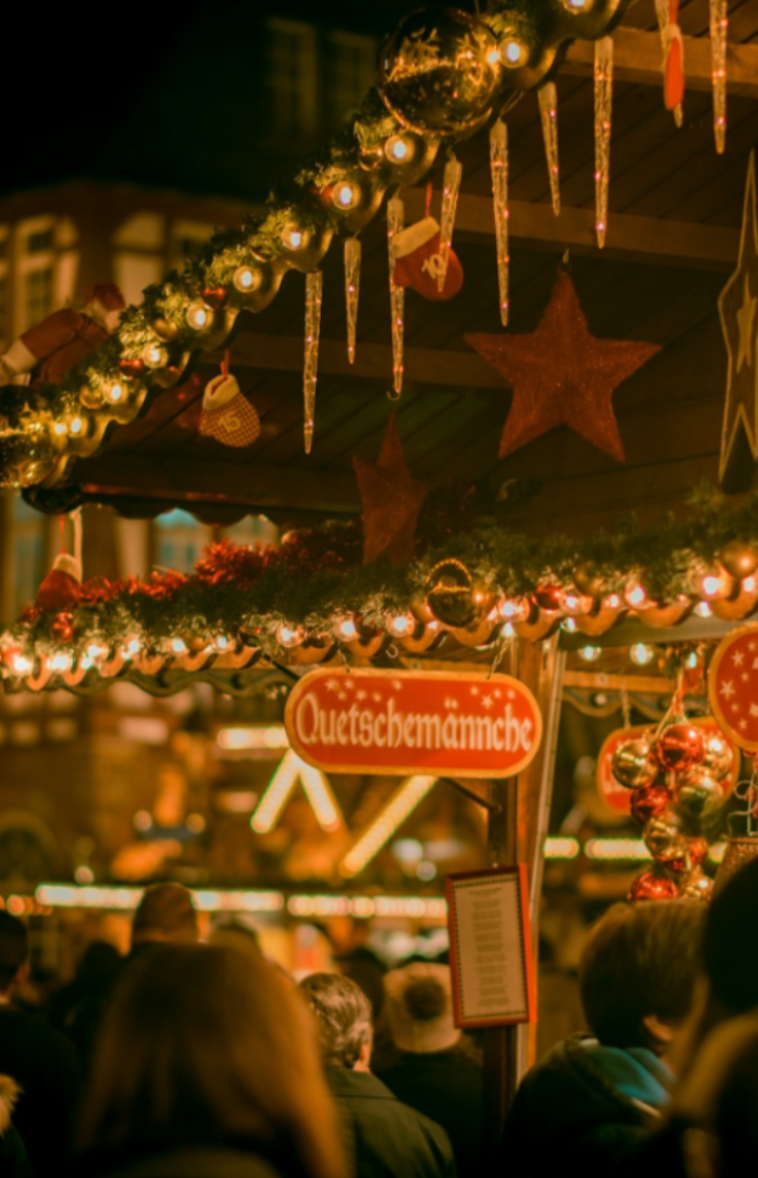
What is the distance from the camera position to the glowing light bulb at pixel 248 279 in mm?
5844

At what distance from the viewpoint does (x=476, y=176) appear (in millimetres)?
6086

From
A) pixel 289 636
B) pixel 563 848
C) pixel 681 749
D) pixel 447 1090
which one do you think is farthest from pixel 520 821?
pixel 563 848

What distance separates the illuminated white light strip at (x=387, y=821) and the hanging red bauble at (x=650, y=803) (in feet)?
43.4

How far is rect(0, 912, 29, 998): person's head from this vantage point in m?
5.82

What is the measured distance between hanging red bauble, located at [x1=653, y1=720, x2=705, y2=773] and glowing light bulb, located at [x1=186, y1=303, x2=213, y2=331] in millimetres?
2594

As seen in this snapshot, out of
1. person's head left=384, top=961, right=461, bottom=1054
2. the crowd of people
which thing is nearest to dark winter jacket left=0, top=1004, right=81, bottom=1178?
the crowd of people

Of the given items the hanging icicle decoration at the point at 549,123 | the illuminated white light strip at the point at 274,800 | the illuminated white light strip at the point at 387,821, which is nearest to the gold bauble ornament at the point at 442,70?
the hanging icicle decoration at the point at 549,123

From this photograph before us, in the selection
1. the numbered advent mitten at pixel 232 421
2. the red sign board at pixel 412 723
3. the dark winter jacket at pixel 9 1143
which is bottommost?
the dark winter jacket at pixel 9 1143

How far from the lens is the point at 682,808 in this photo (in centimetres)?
695

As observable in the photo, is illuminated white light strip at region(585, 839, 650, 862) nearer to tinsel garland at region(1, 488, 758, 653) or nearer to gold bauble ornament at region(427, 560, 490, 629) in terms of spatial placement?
tinsel garland at region(1, 488, 758, 653)

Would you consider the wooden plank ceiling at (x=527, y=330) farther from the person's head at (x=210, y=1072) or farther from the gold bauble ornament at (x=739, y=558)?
the person's head at (x=210, y=1072)

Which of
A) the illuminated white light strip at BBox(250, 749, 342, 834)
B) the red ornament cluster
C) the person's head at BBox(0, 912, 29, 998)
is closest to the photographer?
the person's head at BBox(0, 912, 29, 998)

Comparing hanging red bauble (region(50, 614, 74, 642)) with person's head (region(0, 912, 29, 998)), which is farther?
hanging red bauble (region(50, 614, 74, 642))

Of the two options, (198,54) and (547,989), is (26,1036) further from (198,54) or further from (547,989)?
(198,54)
